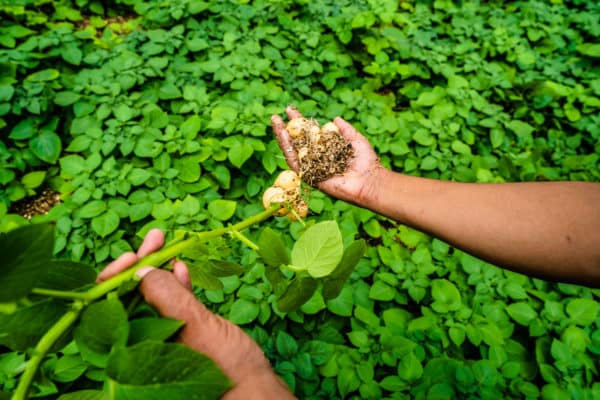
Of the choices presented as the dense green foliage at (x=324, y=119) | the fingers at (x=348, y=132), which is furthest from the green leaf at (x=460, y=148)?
the fingers at (x=348, y=132)

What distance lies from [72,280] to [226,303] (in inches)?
45.8

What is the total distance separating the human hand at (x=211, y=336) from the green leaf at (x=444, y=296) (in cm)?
118

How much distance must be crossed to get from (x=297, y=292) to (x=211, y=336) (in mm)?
262

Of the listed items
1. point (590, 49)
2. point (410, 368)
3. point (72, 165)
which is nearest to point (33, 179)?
point (72, 165)

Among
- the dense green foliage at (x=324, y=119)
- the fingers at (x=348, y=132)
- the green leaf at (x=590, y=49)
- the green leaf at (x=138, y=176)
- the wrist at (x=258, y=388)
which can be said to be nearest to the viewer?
the wrist at (x=258, y=388)

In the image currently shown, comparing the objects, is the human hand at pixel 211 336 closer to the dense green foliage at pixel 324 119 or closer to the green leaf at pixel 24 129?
the dense green foliage at pixel 324 119

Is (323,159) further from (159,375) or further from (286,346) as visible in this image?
(159,375)

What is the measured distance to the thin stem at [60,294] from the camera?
0.71m

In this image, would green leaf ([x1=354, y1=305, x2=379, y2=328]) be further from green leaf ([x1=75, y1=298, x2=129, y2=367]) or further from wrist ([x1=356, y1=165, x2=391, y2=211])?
green leaf ([x1=75, y1=298, x2=129, y2=367])

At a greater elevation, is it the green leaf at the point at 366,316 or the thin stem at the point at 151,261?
the thin stem at the point at 151,261

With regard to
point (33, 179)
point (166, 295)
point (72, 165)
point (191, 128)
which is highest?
point (166, 295)

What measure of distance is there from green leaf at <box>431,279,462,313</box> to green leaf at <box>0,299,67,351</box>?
66.6 inches

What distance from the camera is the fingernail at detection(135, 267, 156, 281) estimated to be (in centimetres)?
92

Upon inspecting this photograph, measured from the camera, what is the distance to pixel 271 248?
0.96 metres
